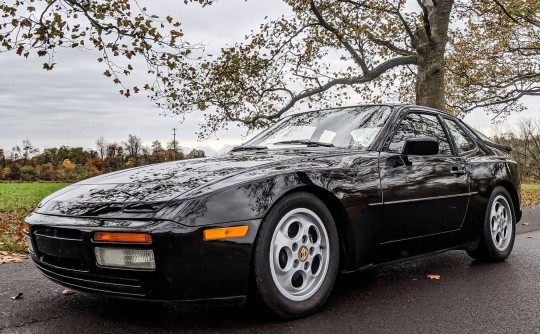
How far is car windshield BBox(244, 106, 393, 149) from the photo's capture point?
13.1 ft

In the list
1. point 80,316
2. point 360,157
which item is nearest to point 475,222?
point 360,157

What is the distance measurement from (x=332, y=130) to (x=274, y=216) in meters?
1.42

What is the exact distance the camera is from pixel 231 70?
54.2 ft

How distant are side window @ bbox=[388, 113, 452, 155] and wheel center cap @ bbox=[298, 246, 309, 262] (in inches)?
48.7

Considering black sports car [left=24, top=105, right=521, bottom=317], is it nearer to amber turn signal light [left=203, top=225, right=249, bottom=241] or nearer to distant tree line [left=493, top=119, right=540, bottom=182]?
amber turn signal light [left=203, top=225, right=249, bottom=241]

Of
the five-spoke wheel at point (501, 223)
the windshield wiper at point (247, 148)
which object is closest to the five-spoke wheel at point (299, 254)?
the windshield wiper at point (247, 148)

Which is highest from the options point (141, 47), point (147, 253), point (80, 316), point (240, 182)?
point (141, 47)

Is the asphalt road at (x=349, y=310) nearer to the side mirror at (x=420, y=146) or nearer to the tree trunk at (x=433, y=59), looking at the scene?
the side mirror at (x=420, y=146)

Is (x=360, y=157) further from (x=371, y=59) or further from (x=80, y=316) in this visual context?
(x=371, y=59)

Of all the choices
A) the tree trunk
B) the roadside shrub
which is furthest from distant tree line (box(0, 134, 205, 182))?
the tree trunk

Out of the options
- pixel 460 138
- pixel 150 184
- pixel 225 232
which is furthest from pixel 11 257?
pixel 460 138

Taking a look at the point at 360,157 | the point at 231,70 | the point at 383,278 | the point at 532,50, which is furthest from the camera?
the point at 532,50

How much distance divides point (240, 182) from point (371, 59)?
16.2 metres

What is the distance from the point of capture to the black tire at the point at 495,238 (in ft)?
15.6
